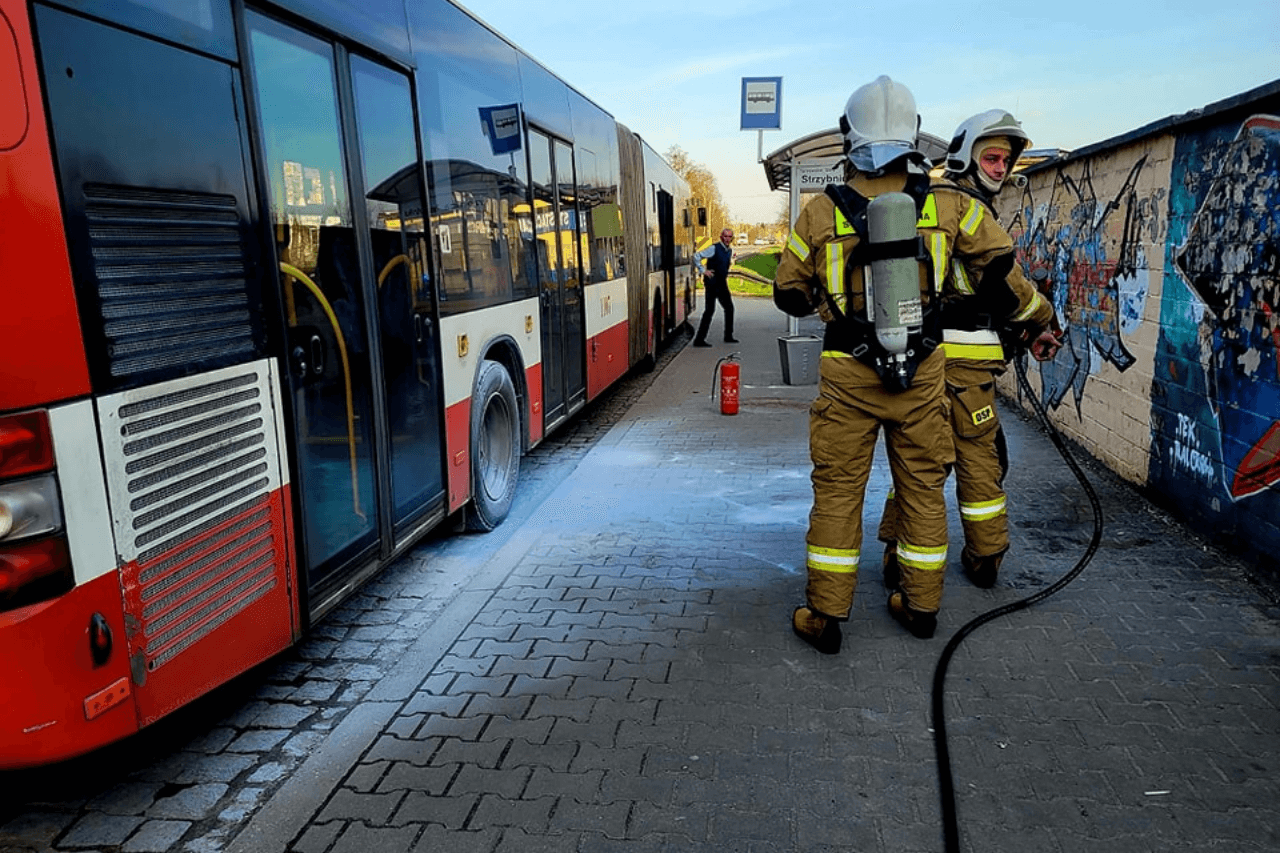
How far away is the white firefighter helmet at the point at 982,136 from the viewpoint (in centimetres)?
448

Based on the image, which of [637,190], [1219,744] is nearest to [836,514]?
[1219,744]

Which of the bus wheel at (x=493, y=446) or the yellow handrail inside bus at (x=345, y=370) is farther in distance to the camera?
the bus wheel at (x=493, y=446)

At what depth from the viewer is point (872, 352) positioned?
3809 millimetres

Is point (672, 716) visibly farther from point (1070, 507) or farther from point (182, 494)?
point (1070, 507)

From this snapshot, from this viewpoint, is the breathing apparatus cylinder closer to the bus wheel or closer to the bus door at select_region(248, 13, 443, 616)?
the bus door at select_region(248, 13, 443, 616)

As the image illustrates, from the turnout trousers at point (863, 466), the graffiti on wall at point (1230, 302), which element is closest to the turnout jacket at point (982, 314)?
the turnout trousers at point (863, 466)

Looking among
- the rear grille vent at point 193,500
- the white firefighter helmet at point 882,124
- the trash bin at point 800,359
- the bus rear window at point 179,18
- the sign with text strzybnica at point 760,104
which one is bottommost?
the trash bin at point 800,359

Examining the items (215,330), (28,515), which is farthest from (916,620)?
(28,515)

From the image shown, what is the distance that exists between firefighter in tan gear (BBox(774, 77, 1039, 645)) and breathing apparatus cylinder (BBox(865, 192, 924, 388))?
0.01m

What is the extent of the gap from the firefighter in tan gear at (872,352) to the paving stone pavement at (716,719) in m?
0.43

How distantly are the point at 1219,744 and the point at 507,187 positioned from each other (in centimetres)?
510

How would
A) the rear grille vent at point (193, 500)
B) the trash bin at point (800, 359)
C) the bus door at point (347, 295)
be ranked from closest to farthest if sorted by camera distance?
the rear grille vent at point (193, 500)
the bus door at point (347, 295)
the trash bin at point (800, 359)

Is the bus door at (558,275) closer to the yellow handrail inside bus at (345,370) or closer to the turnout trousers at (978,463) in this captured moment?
the yellow handrail inside bus at (345,370)

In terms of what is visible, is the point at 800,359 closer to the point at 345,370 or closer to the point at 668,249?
the point at 668,249
